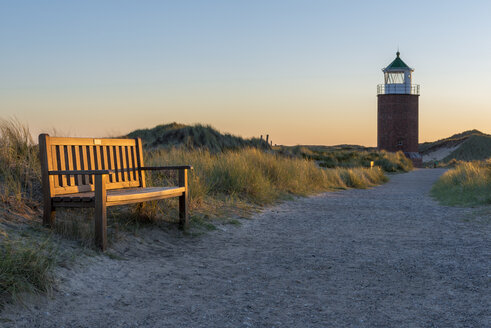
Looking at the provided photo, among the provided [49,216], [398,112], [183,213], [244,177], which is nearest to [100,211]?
[49,216]

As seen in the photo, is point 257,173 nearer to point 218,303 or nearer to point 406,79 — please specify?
point 218,303

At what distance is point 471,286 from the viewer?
401cm

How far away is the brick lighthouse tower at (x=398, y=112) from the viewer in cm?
3716

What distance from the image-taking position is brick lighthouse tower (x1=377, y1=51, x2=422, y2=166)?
37156mm

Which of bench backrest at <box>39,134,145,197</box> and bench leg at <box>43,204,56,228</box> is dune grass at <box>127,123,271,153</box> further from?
bench leg at <box>43,204,56,228</box>

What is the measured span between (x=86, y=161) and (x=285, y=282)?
257cm

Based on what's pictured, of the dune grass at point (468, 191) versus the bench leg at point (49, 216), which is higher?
the bench leg at point (49, 216)

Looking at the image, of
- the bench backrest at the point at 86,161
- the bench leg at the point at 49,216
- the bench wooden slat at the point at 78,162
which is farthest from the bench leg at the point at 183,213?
the bench leg at the point at 49,216

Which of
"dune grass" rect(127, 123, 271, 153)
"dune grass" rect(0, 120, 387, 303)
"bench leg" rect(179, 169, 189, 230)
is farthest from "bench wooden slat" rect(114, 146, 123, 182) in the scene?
"dune grass" rect(127, 123, 271, 153)

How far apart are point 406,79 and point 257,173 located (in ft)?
100

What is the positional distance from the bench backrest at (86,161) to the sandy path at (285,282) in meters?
0.78

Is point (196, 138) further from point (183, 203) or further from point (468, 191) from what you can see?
point (183, 203)

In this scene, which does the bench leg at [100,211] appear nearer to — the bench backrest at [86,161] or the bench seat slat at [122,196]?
the bench seat slat at [122,196]

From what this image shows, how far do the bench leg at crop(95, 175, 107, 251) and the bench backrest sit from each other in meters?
0.61
